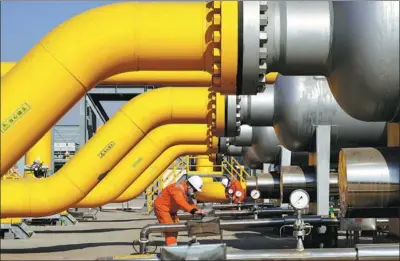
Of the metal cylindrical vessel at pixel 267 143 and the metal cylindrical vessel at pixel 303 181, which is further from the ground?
the metal cylindrical vessel at pixel 267 143

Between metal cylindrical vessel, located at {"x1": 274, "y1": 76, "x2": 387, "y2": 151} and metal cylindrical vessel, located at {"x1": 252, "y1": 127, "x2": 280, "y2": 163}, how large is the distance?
16.0 ft

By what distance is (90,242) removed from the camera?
1311 cm

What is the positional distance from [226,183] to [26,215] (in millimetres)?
11629

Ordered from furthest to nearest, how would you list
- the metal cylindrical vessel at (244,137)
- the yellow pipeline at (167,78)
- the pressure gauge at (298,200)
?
the metal cylindrical vessel at (244,137)
the yellow pipeline at (167,78)
the pressure gauge at (298,200)

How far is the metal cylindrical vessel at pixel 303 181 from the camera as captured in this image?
9.87 m

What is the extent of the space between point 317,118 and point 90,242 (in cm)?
600

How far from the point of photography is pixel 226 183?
20.2 meters

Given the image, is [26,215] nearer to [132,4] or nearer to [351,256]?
[132,4]

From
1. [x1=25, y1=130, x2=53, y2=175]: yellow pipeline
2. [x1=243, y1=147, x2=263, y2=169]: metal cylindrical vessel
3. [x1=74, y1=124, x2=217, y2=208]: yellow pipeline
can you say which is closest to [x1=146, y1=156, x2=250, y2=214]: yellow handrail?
[x1=243, y1=147, x2=263, y2=169]: metal cylindrical vessel

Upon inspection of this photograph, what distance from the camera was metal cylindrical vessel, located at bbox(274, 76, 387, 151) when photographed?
9391mm

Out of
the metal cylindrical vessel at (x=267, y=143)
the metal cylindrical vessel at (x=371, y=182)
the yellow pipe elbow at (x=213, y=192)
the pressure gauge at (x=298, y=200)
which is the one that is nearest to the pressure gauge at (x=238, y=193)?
the yellow pipe elbow at (x=213, y=192)

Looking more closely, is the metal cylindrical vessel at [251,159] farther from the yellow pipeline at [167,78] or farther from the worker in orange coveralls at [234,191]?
the yellow pipeline at [167,78]

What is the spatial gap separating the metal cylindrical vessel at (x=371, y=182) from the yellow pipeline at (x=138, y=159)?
7.78 meters

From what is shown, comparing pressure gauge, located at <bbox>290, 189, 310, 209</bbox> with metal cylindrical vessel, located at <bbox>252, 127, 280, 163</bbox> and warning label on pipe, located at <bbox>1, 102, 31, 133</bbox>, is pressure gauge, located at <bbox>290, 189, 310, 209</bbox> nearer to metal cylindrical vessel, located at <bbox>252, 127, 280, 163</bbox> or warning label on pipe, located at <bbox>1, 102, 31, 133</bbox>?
warning label on pipe, located at <bbox>1, 102, 31, 133</bbox>
